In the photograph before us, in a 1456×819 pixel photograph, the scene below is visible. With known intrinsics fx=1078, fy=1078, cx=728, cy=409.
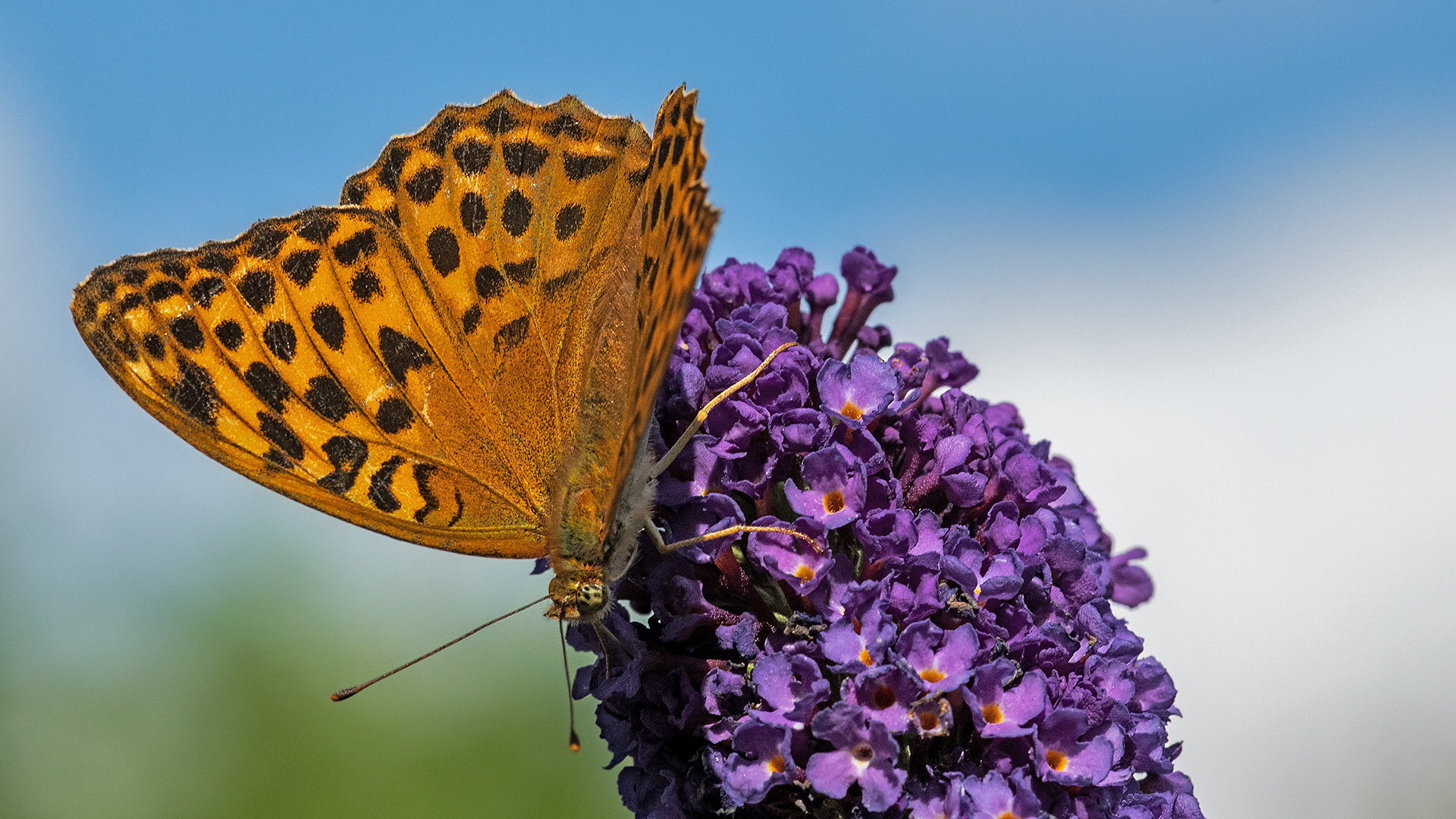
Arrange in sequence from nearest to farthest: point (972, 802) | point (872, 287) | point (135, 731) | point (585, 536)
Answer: point (972, 802) → point (585, 536) → point (872, 287) → point (135, 731)

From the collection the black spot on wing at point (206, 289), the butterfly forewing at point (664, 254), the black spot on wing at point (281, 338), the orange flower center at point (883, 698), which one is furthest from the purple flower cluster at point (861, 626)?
the black spot on wing at point (206, 289)

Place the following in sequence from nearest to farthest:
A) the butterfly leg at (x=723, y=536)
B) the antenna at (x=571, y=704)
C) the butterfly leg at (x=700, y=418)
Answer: the butterfly leg at (x=723, y=536), the butterfly leg at (x=700, y=418), the antenna at (x=571, y=704)

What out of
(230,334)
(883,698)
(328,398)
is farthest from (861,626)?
(230,334)

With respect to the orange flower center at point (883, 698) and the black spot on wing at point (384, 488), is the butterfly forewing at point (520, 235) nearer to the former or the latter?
the black spot on wing at point (384, 488)

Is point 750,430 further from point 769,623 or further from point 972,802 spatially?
point 972,802

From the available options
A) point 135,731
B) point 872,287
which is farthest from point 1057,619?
point 135,731

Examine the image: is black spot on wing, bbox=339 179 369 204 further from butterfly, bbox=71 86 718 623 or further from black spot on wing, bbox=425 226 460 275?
black spot on wing, bbox=425 226 460 275
